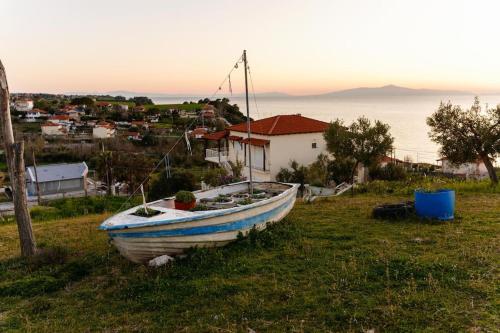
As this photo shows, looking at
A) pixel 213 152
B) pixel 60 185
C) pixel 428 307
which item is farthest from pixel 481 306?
pixel 60 185

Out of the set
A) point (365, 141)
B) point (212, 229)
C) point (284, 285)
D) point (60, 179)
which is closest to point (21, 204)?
point (212, 229)

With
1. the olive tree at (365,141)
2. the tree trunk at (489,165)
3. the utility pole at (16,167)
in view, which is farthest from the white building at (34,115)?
the tree trunk at (489,165)

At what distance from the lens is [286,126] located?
2650cm

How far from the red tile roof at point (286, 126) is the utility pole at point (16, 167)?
17.3 metres

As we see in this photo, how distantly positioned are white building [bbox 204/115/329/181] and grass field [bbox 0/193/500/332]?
51.0ft

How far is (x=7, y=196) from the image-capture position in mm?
37062

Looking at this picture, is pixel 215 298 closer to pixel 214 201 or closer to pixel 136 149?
pixel 214 201

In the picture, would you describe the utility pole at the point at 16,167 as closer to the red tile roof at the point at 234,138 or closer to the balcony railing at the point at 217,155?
the red tile roof at the point at 234,138

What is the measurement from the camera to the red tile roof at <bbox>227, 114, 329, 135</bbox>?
25.7 meters

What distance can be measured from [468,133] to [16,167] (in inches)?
595

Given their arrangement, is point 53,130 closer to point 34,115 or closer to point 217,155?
point 34,115

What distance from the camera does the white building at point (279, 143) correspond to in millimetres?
25297

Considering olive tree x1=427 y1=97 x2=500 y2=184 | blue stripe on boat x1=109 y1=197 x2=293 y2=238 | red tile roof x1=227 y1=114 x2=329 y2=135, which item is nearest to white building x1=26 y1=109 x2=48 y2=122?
red tile roof x1=227 y1=114 x2=329 y2=135

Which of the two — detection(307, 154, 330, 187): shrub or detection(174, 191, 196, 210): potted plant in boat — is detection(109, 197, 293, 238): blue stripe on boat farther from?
detection(307, 154, 330, 187): shrub
